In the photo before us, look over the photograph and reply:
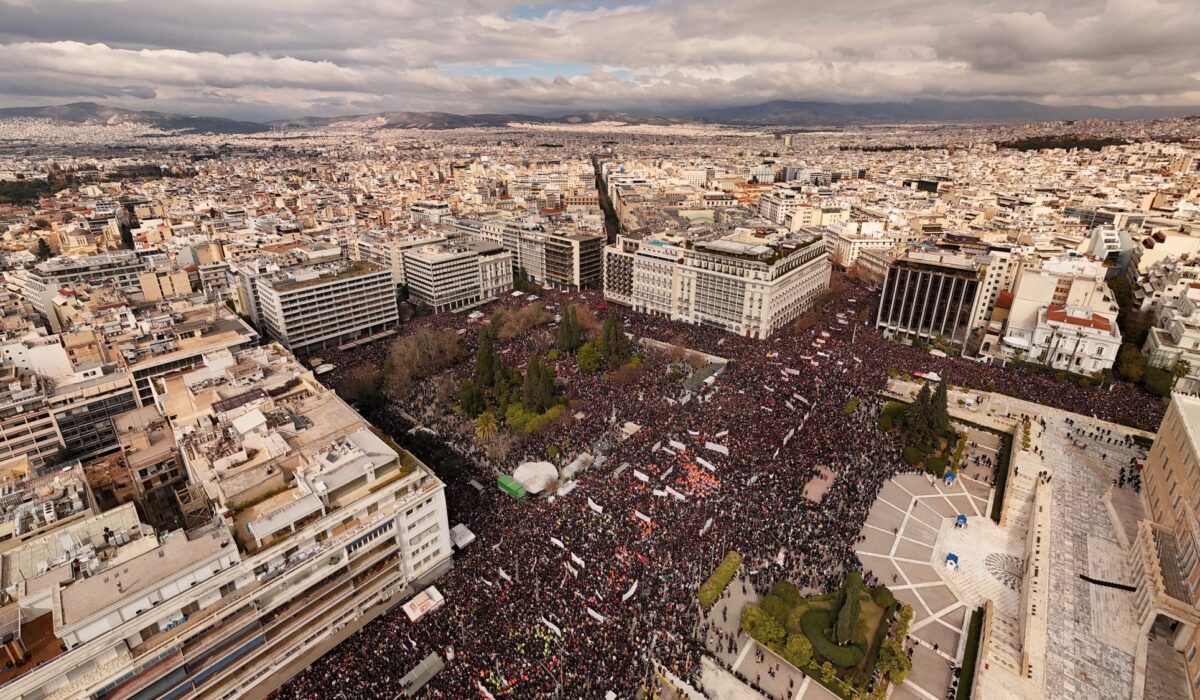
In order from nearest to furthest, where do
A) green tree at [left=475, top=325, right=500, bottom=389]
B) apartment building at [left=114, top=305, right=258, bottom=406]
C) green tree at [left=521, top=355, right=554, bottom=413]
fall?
apartment building at [left=114, top=305, right=258, bottom=406], green tree at [left=521, top=355, right=554, bottom=413], green tree at [left=475, top=325, right=500, bottom=389]

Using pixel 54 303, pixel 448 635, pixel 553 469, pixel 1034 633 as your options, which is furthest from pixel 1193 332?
pixel 54 303

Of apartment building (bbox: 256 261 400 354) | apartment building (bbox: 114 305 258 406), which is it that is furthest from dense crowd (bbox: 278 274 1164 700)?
apartment building (bbox: 114 305 258 406)

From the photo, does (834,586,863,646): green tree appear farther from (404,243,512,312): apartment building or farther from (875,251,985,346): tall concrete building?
(404,243,512,312): apartment building

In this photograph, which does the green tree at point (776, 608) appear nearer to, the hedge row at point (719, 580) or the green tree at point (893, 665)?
the hedge row at point (719, 580)

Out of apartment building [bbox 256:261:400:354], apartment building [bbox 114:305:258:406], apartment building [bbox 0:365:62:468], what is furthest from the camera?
apartment building [bbox 256:261:400:354]

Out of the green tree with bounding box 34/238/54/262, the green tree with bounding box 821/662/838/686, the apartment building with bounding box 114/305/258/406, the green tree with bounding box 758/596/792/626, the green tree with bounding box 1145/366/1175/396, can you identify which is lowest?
the green tree with bounding box 821/662/838/686

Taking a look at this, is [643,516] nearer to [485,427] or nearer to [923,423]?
[485,427]
